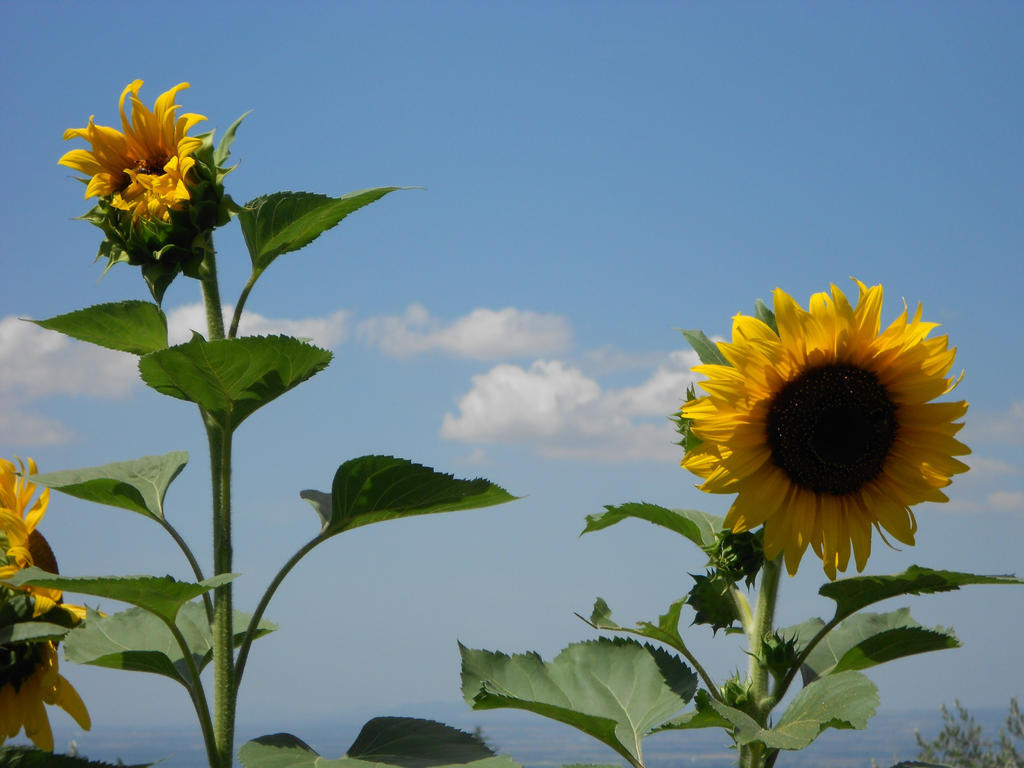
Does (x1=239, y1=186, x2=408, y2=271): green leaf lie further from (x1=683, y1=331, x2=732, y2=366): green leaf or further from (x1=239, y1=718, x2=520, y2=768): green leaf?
(x1=239, y1=718, x2=520, y2=768): green leaf

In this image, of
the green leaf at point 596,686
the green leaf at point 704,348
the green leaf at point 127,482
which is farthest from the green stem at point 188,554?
the green leaf at point 704,348

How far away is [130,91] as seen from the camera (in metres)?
2.39

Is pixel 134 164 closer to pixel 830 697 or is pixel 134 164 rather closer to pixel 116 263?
pixel 116 263

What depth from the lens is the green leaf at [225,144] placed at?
231 centimetres

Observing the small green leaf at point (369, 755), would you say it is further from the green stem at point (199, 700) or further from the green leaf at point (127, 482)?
the green leaf at point (127, 482)

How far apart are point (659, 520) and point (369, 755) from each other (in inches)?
31.9

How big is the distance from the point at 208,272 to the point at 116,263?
197 mm

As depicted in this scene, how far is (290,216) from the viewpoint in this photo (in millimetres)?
2285

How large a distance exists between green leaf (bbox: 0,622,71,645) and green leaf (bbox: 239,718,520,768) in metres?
0.44

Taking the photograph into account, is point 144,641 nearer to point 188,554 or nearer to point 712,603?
point 188,554

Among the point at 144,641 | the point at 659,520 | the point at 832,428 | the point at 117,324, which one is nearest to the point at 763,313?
the point at 832,428

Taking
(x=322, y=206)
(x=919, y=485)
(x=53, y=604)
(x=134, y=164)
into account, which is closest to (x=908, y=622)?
(x=919, y=485)

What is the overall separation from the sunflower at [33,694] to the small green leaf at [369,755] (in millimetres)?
497

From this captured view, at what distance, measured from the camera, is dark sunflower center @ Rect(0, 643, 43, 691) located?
7.25 ft
